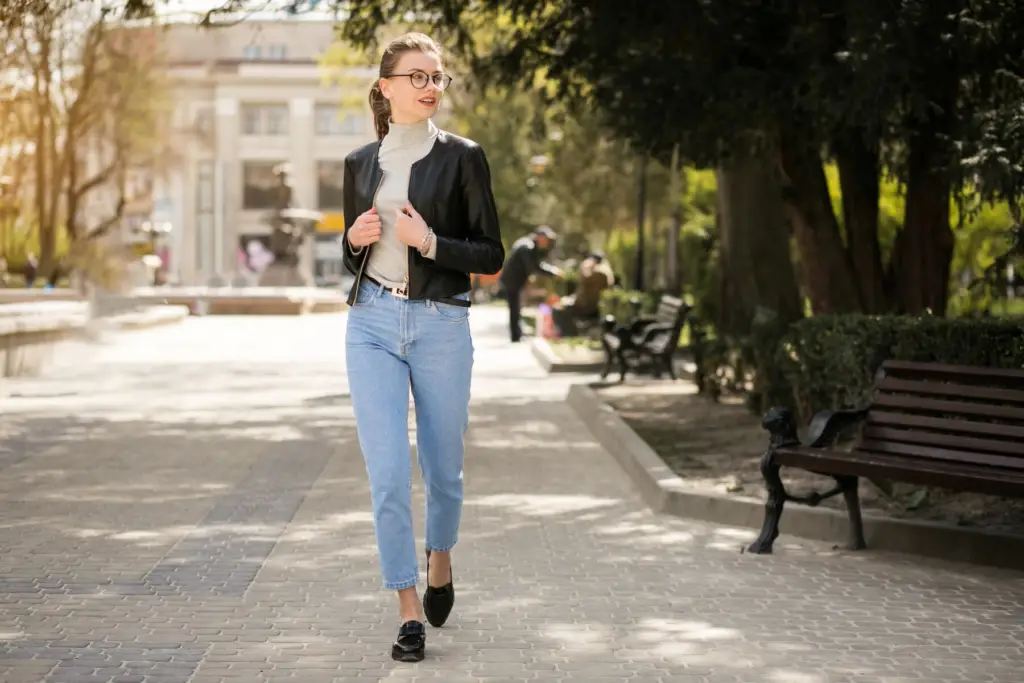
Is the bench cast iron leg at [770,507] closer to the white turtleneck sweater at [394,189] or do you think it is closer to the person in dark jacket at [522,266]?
the white turtleneck sweater at [394,189]

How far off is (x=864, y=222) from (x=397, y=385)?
10888mm

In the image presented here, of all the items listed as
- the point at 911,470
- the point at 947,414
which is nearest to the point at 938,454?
the point at 911,470

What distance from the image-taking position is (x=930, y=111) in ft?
46.8

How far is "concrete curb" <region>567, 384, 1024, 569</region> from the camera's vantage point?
326 inches

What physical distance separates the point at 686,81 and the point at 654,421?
277 centimetres

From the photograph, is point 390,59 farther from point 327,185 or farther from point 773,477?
point 327,185

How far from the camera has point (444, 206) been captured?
6121 mm

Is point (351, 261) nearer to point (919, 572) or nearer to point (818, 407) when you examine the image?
point (919, 572)

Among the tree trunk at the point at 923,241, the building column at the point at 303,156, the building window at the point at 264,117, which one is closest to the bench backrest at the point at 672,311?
the tree trunk at the point at 923,241

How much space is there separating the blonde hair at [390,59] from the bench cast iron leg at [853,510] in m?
3.35

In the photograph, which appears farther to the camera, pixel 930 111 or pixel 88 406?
pixel 88 406

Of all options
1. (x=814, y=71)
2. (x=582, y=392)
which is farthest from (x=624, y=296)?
(x=814, y=71)

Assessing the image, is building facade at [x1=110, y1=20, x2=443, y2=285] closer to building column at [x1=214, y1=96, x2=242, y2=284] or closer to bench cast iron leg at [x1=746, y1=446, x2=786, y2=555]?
building column at [x1=214, y1=96, x2=242, y2=284]

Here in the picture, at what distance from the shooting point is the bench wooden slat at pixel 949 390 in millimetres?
8312
